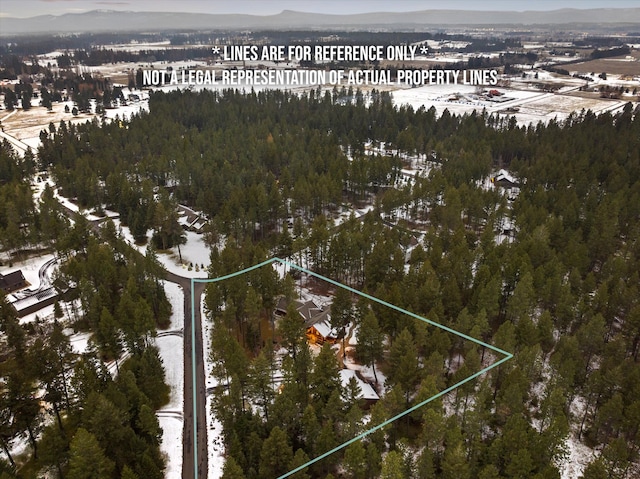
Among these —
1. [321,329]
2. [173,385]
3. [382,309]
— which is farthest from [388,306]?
[173,385]

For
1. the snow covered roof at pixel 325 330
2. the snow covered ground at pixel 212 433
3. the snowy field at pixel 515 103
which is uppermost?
the snowy field at pixel 515 103

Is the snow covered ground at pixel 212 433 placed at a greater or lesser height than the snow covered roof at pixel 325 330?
lesser

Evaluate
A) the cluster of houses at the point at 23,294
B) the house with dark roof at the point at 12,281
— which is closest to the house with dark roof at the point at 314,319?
the cluster of houses at the point at 23,294

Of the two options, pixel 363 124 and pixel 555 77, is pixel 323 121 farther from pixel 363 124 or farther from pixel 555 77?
pixel 555 77

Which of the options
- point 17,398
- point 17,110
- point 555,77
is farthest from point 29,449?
point 555,77

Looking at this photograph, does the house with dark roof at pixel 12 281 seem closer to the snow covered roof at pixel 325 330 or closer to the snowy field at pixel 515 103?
the snow covered roof at pixel 325 330

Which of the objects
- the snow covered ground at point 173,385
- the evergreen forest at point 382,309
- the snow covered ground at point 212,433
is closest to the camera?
the evergreen forest at point 382,309

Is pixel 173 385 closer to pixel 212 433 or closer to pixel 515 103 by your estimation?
pixel 212 433
